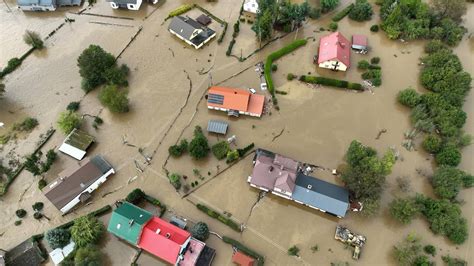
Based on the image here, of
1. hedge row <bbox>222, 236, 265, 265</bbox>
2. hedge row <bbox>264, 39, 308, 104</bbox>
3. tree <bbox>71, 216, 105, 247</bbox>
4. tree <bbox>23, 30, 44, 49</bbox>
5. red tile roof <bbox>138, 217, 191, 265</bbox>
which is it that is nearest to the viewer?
red tile roof <bbox>138, 217, 191, 265</bbox>

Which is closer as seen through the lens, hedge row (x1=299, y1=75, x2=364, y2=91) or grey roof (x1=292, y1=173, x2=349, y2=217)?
grey roof (x1=292, y1=173, x2=349, y2=217)

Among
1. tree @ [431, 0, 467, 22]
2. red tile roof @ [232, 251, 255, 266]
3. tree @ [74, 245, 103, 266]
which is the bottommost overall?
tree @ [74, 245, 103, 266]

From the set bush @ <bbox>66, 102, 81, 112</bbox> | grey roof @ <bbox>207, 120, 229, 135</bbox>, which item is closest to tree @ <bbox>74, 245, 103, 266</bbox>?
grey roof @ <bbox>207, 120, 229, 135</bbox>

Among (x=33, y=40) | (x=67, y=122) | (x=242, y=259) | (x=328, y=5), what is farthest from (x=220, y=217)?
(x=33, y=40)

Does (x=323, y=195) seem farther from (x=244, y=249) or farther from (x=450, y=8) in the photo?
(x=450, y=8)

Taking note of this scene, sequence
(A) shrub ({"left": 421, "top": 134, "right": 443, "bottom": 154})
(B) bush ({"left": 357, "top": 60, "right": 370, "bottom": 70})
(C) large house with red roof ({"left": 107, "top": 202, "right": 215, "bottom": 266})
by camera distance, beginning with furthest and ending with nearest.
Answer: (B) bush ({"left": 357, "top": 60, "right": 370, "bottom": 70}), (A) shrub ({"left": 421, "top": 134, "right": 443, "bottom": 154}), (C) large house with red roof ({"left": 107, "top": 202, "right": 215, "bottom": 266})

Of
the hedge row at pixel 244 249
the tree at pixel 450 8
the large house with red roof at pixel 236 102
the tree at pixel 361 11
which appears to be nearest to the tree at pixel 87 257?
the hedge row at pixel 244 249

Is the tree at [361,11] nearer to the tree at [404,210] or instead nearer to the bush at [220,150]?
the bush at [220,150]

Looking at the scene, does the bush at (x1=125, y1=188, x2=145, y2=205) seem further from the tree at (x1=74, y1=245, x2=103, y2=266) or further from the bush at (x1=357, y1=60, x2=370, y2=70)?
the bush at (x1=357, y1=60, x2=370, y2=70)
